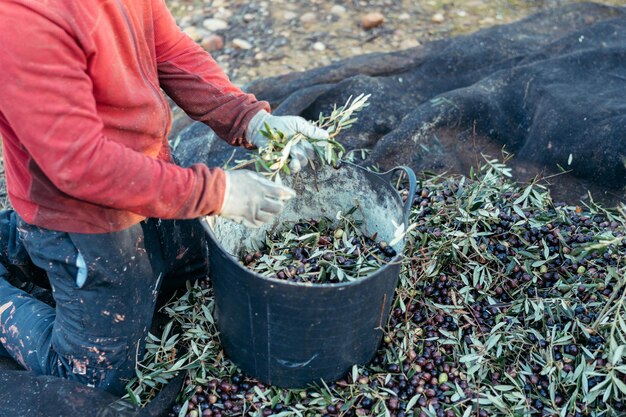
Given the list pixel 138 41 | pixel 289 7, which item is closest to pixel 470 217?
pixel 138 41

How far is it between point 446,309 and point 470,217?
1.44 ft

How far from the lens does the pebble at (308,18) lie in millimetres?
5531

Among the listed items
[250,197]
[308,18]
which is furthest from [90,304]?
[308,18]

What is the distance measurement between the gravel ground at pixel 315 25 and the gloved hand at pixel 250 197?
296 cm

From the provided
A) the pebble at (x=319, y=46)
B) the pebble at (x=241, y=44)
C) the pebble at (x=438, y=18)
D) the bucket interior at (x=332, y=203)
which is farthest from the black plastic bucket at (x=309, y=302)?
the pebble at (x=438, y=18)

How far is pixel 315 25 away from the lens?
18.0 feet

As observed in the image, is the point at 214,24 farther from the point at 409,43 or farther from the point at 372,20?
the point at 409,43

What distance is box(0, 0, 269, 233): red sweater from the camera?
173cm

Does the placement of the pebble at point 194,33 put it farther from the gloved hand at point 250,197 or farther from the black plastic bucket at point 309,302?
the gloved hand at point 250,197

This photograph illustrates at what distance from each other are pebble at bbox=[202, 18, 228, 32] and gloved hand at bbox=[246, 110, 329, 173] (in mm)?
3183

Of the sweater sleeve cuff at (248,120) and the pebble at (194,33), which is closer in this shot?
the sweater sleeve cuff at (248,120)

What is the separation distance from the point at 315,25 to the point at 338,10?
0.95 feet

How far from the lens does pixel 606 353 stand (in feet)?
7.31

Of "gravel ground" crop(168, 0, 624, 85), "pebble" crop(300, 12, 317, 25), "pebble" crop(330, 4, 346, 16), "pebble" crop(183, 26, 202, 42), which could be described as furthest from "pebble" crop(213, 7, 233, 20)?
"pebble" crop(330, 4, 346, 16)
